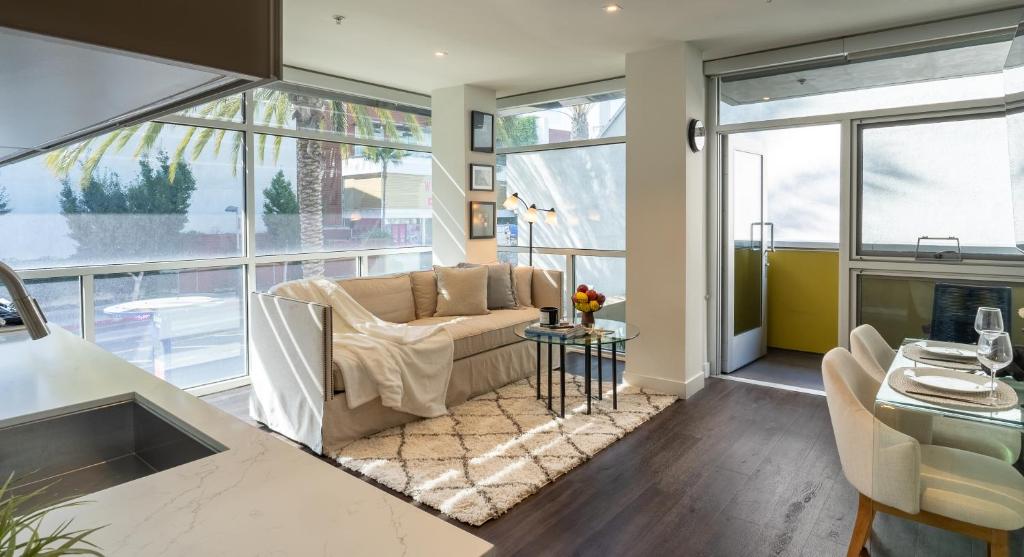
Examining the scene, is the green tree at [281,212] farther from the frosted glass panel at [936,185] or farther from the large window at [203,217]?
the frosted glass panel at [936,185]

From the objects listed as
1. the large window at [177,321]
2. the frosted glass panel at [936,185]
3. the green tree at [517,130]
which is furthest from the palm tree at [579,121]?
the large window at [177,321]

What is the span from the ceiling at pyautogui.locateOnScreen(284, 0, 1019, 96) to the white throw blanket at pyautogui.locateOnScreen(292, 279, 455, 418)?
70.4 inches

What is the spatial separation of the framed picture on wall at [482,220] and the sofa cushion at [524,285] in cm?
72

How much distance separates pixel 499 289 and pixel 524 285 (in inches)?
11.8

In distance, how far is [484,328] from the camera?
452 cm

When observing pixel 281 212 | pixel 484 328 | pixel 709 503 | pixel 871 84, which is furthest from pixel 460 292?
pixel 871 84

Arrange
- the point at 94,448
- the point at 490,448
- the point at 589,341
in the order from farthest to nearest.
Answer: the point at 589,341 < the point at 490,448 < the point at 94,448

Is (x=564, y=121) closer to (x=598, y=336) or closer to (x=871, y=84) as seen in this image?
(x=871, y=84)

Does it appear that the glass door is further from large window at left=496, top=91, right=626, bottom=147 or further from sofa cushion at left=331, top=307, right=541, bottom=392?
sofa cushion at left=331, top=307, right=541, bottom=392

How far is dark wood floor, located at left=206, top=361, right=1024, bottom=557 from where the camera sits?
2.53 metres

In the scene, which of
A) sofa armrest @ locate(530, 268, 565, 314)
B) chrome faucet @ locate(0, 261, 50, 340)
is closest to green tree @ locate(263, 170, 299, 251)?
sofa armrest @ locate(530, 268, 565, 314)

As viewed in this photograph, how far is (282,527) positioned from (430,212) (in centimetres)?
559

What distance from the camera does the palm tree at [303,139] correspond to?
4543 mm

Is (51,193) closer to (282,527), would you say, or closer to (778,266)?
(282,527)
